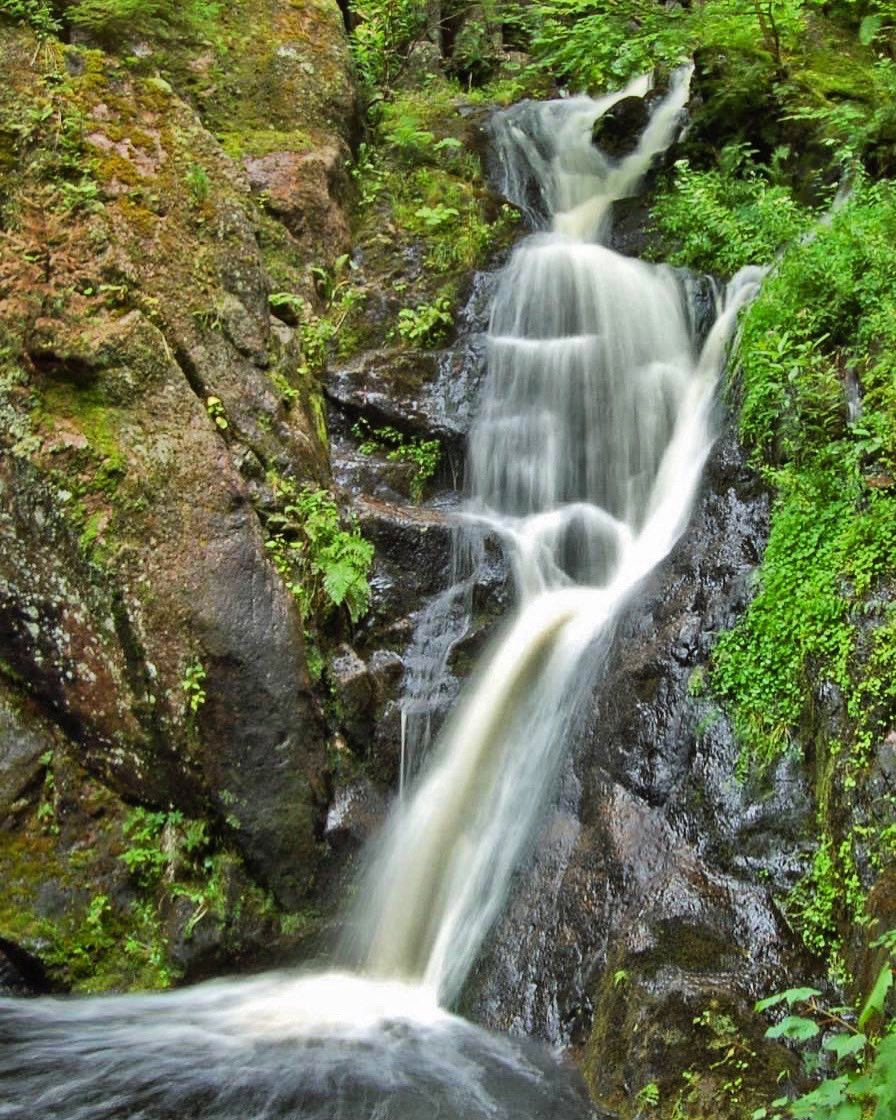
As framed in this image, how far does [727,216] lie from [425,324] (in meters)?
3.06

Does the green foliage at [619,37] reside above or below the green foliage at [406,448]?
above

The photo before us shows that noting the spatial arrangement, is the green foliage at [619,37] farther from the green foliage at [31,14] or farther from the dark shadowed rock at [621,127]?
the green foliage at [31,14]

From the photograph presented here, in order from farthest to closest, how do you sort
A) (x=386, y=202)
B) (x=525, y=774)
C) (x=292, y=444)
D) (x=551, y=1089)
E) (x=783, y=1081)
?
(x=386, y=202)
(x=292, y=444)
(x=525, y=774)
(x=551, y=1089)
(x=783, y=1081)

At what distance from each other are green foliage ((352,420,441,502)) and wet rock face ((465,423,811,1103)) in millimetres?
2516

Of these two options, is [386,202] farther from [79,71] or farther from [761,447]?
[761,447]

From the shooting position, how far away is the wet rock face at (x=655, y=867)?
161 inches

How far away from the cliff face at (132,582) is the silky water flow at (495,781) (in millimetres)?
590

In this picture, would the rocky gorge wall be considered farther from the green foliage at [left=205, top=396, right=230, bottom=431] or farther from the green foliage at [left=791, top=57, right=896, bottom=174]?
the green foliage at [left=791, top=57, right=896, bottom=174]

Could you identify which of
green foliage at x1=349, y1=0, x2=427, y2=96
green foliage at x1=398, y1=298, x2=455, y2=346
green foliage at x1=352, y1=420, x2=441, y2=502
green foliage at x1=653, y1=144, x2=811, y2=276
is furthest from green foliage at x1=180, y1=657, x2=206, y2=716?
green foliage at x1=349, y1=0, x2=427, y2=96

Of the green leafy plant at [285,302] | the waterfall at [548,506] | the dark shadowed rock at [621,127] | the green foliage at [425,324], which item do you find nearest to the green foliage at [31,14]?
the green leafy plant at [285,302]

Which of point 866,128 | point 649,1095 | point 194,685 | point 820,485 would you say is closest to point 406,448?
point 194,685

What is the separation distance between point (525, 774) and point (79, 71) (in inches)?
239

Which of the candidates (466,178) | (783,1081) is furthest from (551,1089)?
(466,178)

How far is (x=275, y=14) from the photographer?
10.6 meters
